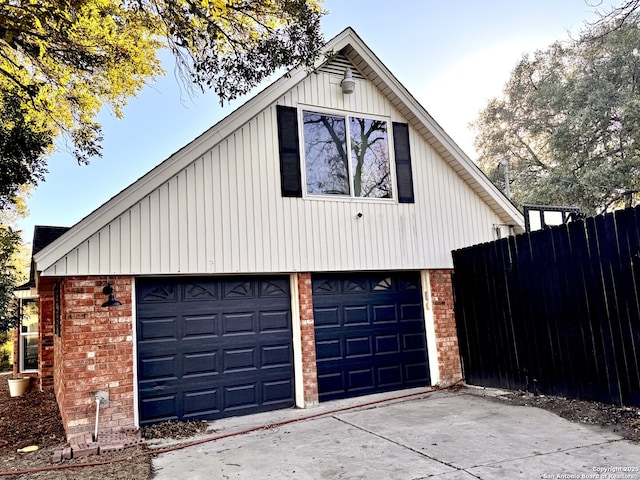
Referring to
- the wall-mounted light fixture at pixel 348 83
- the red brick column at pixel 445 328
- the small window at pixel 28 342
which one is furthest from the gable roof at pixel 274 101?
the small window at pixel 28 342

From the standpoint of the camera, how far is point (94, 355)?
579cm

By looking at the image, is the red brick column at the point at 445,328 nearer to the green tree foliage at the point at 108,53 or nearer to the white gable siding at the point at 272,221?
the white gable siding at the point at 272,221

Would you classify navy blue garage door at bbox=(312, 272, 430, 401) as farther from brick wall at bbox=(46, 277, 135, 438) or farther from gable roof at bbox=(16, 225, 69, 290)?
gable roof at bbox=(16, 225, 69, 290)

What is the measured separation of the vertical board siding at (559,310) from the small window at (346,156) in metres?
2.06

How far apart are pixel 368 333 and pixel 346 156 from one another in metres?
3.02

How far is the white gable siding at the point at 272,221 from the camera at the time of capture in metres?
6.20

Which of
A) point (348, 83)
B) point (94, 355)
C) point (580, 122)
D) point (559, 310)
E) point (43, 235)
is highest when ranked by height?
point (580, 122)

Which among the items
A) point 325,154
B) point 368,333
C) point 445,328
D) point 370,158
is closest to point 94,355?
point 368,333

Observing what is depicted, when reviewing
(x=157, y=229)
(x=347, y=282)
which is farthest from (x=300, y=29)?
(x=347, y=282)

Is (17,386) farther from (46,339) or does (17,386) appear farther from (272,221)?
(272,221)

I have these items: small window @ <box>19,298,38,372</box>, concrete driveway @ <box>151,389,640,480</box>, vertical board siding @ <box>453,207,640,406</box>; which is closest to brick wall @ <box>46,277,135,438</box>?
concrete driveway @ <box>151,389,640,480</box>

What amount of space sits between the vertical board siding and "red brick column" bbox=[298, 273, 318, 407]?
2.79 meters

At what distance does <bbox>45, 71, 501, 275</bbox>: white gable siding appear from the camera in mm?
6199

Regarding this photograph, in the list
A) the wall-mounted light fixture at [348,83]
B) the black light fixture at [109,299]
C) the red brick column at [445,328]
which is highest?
the wall-mounted light fixture at [348,83]
